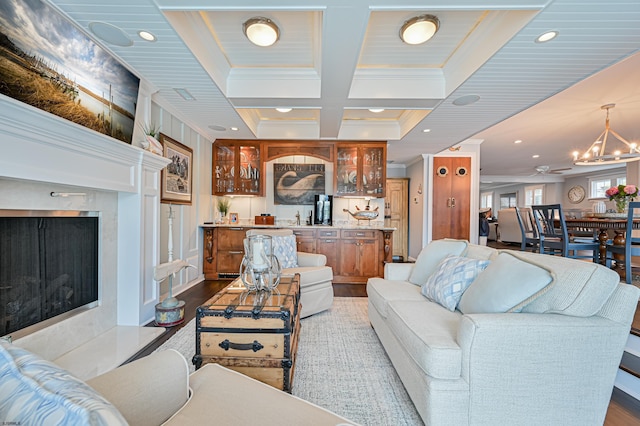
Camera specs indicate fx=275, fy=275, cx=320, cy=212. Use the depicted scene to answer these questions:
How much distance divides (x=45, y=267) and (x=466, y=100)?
4.05 metres

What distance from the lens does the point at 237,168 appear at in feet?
16.0

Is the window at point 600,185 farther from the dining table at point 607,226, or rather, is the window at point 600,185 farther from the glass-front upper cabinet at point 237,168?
the glass-front upper cabinet at point 237,168

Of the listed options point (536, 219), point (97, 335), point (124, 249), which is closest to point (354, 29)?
point (124, 249)

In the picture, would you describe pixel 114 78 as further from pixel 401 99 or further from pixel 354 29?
pixel 401 99

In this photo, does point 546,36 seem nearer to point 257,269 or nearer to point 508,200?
point 257,269

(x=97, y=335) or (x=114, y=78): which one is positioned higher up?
(x=114, y=78)

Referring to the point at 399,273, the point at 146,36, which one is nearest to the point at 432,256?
the point at 399,273

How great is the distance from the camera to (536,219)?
161 inches

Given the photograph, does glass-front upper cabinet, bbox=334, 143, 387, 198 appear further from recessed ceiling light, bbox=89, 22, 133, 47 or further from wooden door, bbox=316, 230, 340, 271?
recessed ceiling light, bbox=89, 22, 133, 47

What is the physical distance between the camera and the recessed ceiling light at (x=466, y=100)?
294cm

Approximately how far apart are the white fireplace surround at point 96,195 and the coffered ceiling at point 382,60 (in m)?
0.84

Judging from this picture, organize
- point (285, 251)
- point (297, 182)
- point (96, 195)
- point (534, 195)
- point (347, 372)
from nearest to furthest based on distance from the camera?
1. point (347, 372)
2. point (96, 195)
3. point (285, 251)
4. point (297, 182)
5. point (534, 195)

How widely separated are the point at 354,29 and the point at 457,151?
15.1 feet

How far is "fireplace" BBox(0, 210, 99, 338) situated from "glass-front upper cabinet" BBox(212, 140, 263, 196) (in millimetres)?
2596
